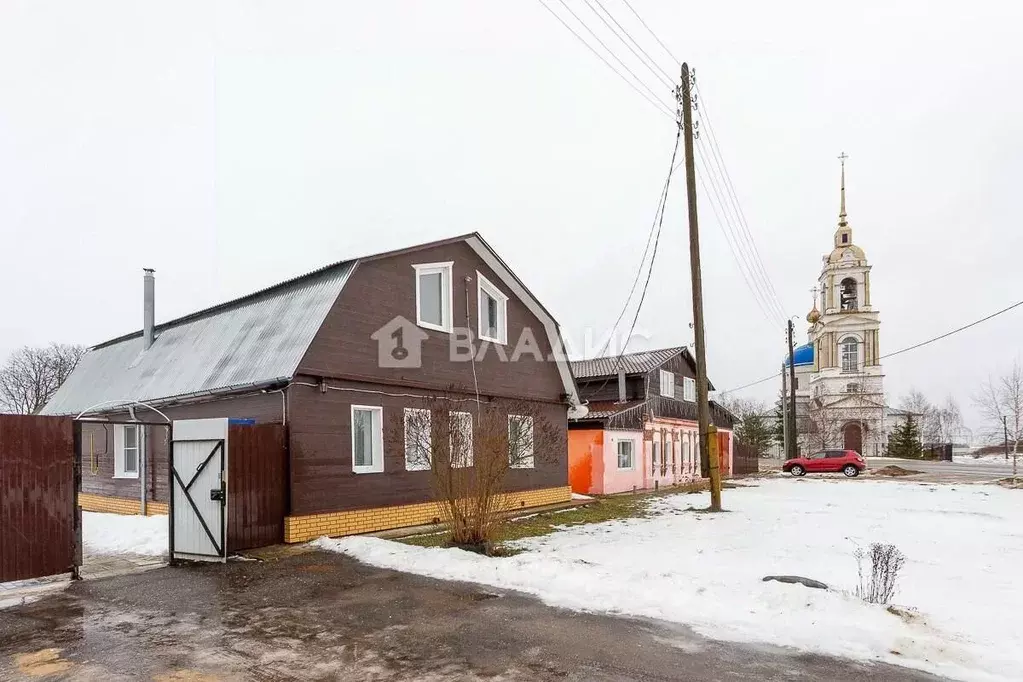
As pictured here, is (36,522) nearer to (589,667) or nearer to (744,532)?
(589,667)

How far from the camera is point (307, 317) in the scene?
40.4 ft

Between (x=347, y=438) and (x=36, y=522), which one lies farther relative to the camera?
(x=347, y=438)

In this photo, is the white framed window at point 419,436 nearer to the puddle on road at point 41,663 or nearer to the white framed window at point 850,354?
the puddle on road at point 41,663

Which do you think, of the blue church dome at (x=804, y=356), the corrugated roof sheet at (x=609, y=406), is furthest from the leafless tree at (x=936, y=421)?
the corrugated roof sheet at (x=609, y=406)

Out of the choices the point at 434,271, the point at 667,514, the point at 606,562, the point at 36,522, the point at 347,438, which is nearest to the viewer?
the point at 36,522

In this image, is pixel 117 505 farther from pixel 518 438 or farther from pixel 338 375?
pixel 518 438

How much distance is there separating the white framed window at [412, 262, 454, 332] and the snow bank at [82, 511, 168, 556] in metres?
6.43

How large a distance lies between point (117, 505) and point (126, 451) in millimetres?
1339

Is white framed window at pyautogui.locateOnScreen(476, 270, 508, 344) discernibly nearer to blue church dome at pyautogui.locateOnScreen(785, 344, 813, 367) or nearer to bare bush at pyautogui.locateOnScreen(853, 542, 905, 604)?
bare bush at pyautogui.locateOnScreen(853, 542, 905, 604)

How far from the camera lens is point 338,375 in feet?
39.8

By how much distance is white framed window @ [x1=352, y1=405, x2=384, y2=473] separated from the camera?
497 inches

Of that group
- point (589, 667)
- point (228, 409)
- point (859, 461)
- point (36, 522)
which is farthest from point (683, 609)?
point (859, 461)

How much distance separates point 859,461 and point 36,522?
3596 centimetres

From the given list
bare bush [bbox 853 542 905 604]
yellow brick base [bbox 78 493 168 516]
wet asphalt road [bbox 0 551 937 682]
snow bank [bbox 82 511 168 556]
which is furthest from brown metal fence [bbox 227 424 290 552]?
bare bush [bbox 853 542 905 604]
